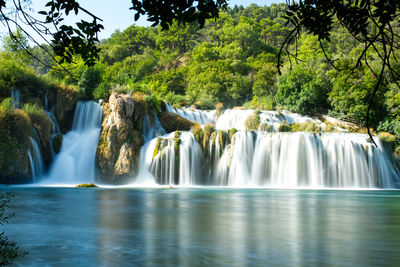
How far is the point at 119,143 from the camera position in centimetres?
2831

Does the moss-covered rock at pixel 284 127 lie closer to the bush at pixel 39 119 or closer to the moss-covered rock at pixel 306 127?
the moss-covered rock at pixel 306 127

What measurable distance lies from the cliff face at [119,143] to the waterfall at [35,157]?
3.77 m

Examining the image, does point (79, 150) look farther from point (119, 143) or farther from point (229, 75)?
point (229, 75)

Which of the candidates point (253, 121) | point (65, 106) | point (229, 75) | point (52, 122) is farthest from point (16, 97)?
point (229, 75)

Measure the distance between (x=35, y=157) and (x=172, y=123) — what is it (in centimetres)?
1092

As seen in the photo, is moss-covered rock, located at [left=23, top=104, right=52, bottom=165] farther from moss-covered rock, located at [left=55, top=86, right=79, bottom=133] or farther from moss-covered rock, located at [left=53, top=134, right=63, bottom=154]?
moss-covered rock, located at [left=55, top=86, right=79, bottom=133]

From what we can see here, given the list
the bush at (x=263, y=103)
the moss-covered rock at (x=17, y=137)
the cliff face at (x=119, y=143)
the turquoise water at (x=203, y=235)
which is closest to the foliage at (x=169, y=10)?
the turquoise water at (x=203, y=235)

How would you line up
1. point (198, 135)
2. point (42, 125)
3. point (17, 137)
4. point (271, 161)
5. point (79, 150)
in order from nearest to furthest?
point (17, 137) → point (42, 125) → point (271, 161) → point (79, 150) → point (198, 135)

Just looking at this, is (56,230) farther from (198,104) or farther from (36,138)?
(198,104)

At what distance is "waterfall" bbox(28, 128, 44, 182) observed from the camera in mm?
25312

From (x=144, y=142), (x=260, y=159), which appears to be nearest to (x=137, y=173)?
(x=144, y=142)

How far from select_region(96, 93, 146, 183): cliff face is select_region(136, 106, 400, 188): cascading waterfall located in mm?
880

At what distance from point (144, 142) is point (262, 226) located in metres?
20.0

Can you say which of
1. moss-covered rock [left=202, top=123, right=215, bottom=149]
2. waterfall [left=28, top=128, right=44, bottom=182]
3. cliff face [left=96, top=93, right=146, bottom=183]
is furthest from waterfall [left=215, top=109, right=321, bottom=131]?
waterfall [left=28, top=128, right=44, bottom=182]
